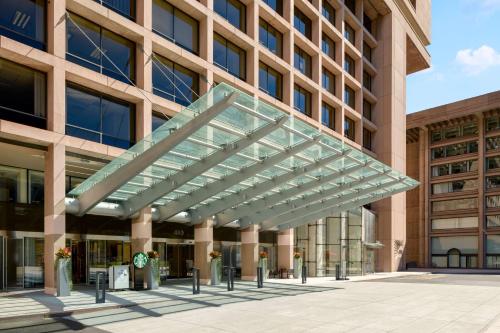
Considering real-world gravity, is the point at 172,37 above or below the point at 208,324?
above

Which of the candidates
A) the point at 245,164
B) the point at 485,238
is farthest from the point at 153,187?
the point at 485,238

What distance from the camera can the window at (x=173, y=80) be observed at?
2477cm

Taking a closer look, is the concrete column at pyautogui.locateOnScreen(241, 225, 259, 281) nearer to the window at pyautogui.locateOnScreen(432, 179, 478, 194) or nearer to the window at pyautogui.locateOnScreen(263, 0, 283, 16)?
the window at pyautogui.locateOnScreen(263, 0, 283, 16)

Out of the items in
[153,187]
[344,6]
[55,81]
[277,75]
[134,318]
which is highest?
[344,6]

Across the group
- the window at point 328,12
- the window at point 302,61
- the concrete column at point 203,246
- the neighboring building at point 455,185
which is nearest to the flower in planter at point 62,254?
the concrete column at point 203,246

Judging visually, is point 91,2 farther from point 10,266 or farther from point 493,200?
point 493,200

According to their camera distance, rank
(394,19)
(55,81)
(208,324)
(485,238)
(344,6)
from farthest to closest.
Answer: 1. (485,238)
2. (394,19)
3. (344,6)
4. (55,81)
5. (208,324)

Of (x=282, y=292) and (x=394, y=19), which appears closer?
(x=282, y=292)

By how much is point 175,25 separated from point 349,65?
24.3 metres

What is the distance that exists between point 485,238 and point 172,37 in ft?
197

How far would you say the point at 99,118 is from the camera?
21.9 metres

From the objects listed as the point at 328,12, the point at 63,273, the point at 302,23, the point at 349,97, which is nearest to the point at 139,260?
the point at 63,273

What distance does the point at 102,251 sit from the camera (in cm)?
2502

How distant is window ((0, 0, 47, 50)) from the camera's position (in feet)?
60.8
